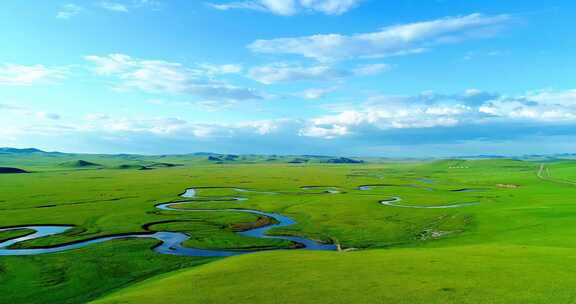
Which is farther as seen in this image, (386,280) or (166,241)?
(166,241)

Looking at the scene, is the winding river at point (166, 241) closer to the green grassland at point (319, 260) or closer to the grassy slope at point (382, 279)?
the green grassland at point (319, 260)

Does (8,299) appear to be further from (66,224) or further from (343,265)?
(66,224)

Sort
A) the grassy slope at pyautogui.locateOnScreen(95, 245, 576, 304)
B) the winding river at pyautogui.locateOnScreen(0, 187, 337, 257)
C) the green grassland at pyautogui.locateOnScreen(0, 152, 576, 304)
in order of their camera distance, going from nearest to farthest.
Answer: the grassy slope at pyautogui.locateOnScreen(95, 245, 576, 304)
the green grassland at pyautogui.locateOnScreen(0, 152, 576, 304)
the winding river at pyautogui.locateOnScreen(0, 187, 337, 257)

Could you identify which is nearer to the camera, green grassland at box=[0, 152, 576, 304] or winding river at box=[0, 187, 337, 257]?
green grassland at box=[0, 152, 576, 304]

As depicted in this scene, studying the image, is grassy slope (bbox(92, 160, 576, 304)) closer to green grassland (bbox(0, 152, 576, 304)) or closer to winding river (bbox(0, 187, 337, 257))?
green grassland (bbox(0, 152, 576, 304))

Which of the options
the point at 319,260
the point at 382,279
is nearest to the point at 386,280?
the point at 382,279

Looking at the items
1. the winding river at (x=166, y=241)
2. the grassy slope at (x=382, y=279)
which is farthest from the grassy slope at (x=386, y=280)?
the winding river at (x=166, y=241)

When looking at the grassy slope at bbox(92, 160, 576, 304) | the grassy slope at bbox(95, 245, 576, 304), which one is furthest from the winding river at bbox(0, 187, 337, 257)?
the grassy slope at bbox(95, 245, 576, 304)

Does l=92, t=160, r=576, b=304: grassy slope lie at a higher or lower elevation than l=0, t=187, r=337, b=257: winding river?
higher

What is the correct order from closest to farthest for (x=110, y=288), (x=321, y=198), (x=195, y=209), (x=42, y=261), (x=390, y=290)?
(x=390, y=290)
(x=110, y=288)
(x=42, y=261)
(x=195, y=209)
(x=321, y=198)

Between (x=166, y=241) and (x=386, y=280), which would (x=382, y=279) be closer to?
(x=386, y=280)

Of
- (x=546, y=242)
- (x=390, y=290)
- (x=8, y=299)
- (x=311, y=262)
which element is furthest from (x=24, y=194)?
(x=546, y=242)
